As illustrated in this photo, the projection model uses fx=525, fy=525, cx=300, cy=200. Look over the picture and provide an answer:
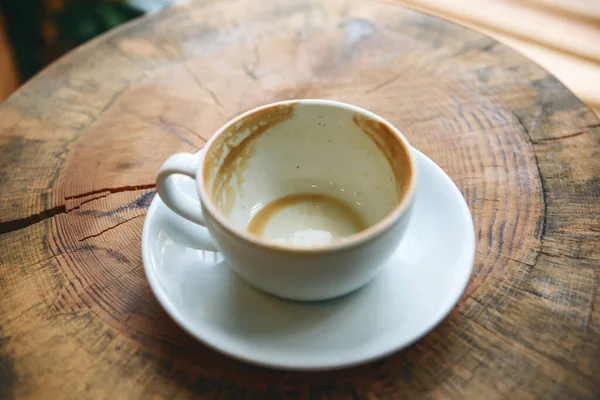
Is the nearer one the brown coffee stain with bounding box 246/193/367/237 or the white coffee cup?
the white coffee cup

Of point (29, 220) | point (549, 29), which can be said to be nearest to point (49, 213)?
point (29, 220)

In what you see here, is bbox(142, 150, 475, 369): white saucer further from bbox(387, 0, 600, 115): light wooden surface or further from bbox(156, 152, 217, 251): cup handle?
bbox(387, 0, 600, 115): light wooden surface

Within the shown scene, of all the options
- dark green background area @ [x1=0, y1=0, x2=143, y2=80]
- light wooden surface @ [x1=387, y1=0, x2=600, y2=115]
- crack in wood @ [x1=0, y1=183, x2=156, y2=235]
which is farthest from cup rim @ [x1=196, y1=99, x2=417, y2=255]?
dark green background area @ [x1=0, y1=0, x2=143, y2=80]

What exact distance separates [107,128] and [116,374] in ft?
1.65

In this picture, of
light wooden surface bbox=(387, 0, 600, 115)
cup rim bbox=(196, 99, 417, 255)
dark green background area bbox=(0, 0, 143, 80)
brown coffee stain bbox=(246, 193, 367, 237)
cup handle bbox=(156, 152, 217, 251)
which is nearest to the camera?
cup rim bbox=(196, 99, 417, 255)

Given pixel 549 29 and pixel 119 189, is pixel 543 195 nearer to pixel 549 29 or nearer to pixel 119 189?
pixel 119 189

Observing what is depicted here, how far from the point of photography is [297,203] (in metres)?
0.79

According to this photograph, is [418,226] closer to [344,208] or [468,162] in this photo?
[344,208]

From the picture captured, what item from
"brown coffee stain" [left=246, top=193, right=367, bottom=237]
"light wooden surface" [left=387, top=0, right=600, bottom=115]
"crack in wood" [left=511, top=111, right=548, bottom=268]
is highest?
"brown coffee stain" [left=246, top=193, right=367, bottom=237]

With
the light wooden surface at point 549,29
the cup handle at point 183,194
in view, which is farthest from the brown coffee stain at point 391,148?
the light wooden surface at point 549,29

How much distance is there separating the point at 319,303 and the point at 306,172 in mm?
249

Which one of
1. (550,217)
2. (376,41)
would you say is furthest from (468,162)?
(376,41)

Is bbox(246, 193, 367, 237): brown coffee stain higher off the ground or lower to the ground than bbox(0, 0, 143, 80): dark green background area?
higher

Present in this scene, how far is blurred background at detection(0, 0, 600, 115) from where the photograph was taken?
1.69 m
